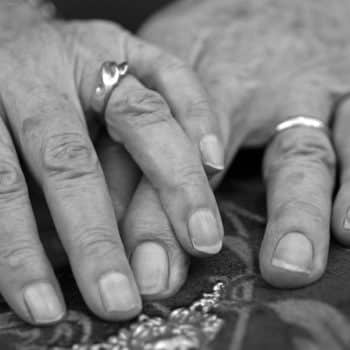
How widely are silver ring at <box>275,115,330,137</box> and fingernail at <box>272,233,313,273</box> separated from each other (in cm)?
28

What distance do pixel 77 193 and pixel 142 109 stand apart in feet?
0.52

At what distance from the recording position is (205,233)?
25.8 inches

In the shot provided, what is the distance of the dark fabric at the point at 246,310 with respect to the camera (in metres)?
0.53

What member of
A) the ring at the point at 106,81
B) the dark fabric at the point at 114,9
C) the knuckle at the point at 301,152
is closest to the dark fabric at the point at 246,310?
the knuckle at the point at 301,152

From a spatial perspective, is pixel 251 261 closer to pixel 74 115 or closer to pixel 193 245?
pixel 193 245

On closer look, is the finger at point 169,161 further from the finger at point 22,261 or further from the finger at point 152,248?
the finger at point 22,261

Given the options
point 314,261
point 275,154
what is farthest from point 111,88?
point 314,261

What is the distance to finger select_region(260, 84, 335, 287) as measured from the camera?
0.63m

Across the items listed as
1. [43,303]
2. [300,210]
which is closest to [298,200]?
[300,210]

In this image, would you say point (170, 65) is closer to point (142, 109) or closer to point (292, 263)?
point (142, 109)

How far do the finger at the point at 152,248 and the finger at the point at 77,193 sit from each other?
0.03 m

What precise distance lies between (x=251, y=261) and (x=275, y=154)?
0.74 feet

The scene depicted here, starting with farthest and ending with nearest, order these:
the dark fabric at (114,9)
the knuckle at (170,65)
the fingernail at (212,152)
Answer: the dark fabric at (114,9)
the knuckle at (170,65)
the fingernail at (212,152)

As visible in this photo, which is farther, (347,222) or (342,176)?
(342,176)
